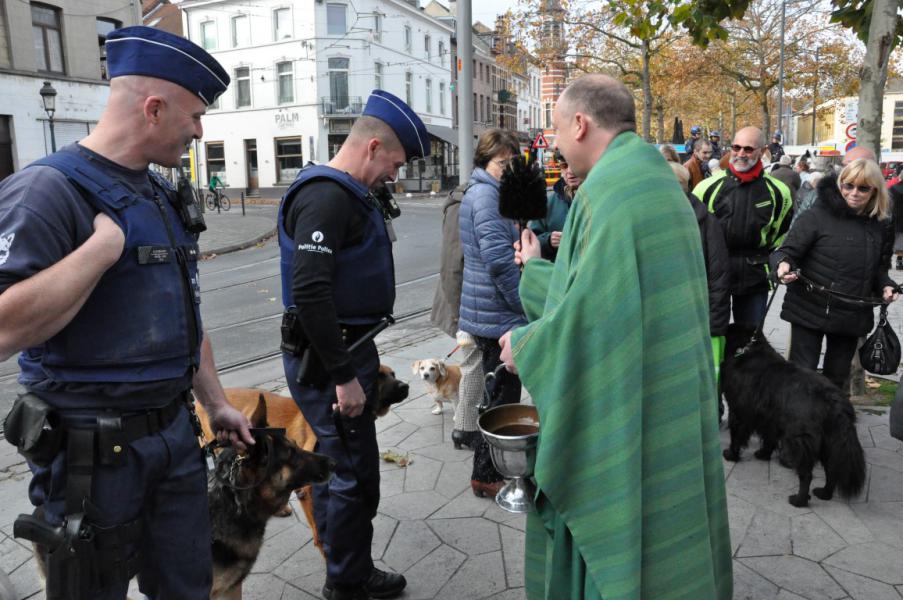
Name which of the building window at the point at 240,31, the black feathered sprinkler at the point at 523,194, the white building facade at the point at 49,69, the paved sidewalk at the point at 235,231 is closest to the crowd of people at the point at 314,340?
the black feathered sprinkler at the point at 523,194

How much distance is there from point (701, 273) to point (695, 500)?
0.71 m

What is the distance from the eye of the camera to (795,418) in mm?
4191

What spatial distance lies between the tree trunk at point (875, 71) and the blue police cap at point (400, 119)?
4498 millimetres

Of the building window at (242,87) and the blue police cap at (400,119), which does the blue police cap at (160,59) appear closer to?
the blue police cap at (400,119)

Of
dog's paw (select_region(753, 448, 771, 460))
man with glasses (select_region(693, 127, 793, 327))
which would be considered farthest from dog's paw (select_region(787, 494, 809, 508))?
man with glasses (select_region(693, 127, 793, 327))

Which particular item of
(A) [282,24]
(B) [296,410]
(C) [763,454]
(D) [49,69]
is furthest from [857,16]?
(A) [282,24]

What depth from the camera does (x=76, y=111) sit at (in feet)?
83.8

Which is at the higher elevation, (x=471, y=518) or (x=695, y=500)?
(x=695, y=500)

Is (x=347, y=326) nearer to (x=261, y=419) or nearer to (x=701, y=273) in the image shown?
(x=261, y=419)

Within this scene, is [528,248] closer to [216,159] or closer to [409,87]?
[216,159]

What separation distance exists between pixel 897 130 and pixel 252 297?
6689 centimetres

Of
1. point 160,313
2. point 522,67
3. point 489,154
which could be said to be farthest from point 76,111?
point 160,313

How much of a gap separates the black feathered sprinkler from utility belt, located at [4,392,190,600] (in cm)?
220

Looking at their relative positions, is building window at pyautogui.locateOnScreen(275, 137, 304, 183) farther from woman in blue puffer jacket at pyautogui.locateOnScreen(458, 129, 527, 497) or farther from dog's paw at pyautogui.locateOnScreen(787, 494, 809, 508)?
dog's paw at pyautogui.locateOnScreen(787, 494, 809, 508)
